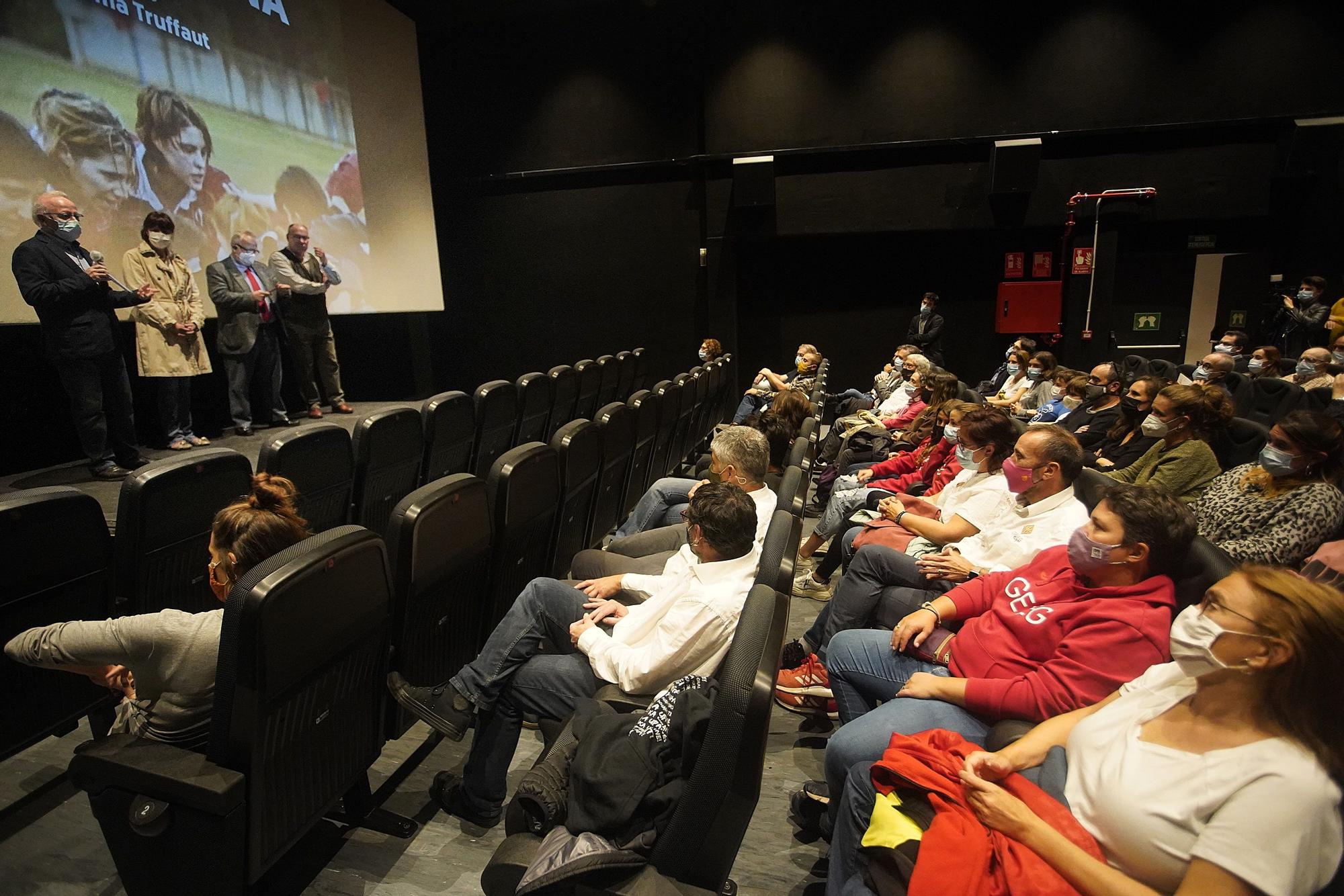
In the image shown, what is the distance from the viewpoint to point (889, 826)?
1.26 m

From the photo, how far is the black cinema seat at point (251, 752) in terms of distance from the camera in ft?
3.99

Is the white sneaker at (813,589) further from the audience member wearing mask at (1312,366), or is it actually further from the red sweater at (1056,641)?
the audience member wearing mask at (1312,366)

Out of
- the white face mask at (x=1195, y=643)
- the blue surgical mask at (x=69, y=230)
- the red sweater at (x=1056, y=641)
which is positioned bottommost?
the red sweater at (x=1056, y=641)

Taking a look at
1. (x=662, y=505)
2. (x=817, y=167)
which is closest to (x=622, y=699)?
(x=662, y=505)

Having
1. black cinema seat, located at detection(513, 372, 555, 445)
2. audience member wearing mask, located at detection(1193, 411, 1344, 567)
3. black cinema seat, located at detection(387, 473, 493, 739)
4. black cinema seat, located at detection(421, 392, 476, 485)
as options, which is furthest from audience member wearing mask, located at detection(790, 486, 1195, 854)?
black cinema seat, located at detection(513, 372, 555, 445)

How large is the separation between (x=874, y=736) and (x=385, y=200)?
8555mm

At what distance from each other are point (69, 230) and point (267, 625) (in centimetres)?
416

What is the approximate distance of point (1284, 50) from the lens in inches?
313

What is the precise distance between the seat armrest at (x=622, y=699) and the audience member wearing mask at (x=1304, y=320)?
8.99 metres

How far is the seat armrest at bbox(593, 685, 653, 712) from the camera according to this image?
162 centimetres

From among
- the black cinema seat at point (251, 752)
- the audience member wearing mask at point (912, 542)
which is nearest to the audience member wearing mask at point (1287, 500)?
the audience member wearing mask at point (912, 542)

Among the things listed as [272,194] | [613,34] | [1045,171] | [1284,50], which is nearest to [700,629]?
[272,194]

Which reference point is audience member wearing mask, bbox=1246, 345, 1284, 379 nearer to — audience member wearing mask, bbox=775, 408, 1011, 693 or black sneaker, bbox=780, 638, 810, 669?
audience member wearing mask, bbox=775, 408, 1011, 693

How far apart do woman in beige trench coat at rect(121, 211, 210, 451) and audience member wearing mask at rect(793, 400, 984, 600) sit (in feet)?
14.4
